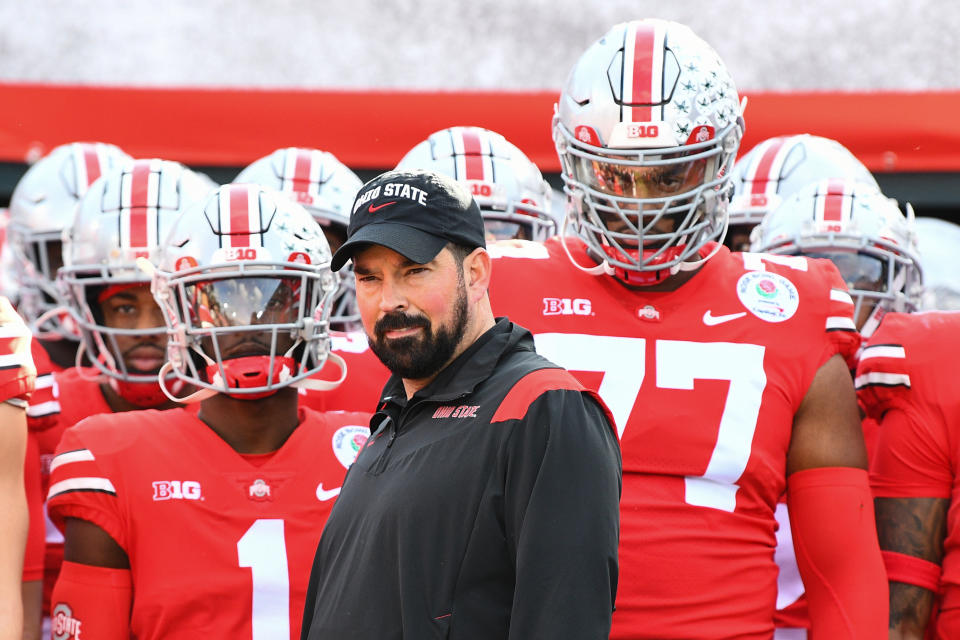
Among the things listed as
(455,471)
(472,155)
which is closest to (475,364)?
(455,471)

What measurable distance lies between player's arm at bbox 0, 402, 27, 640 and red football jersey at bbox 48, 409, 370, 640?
78 mm

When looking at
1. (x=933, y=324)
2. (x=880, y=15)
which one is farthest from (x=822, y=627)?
(x=880, y=15)

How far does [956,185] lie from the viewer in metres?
6.68

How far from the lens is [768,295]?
3100 millimetres

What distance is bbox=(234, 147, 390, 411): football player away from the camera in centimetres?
366

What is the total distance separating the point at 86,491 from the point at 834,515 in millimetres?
1660

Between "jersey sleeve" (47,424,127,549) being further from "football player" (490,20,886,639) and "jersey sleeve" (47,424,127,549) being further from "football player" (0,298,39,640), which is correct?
"football player" (490,20,886,639)

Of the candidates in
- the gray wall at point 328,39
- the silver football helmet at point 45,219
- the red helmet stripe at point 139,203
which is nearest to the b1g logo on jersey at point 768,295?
the red helmet stripe at point 139,203

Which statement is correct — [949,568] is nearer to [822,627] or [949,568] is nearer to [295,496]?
[822,627]

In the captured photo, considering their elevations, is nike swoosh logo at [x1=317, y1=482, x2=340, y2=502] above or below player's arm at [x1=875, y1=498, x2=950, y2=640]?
above

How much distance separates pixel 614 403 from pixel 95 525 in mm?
1181

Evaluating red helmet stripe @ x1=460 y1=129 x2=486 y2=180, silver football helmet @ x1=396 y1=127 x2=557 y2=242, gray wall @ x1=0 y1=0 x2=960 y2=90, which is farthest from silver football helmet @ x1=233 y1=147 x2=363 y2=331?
gray wall @ x1=0 y1=0 x2=960 y2=90

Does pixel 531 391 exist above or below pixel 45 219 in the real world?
below

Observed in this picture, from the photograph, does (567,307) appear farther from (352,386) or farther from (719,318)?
(352,386)
